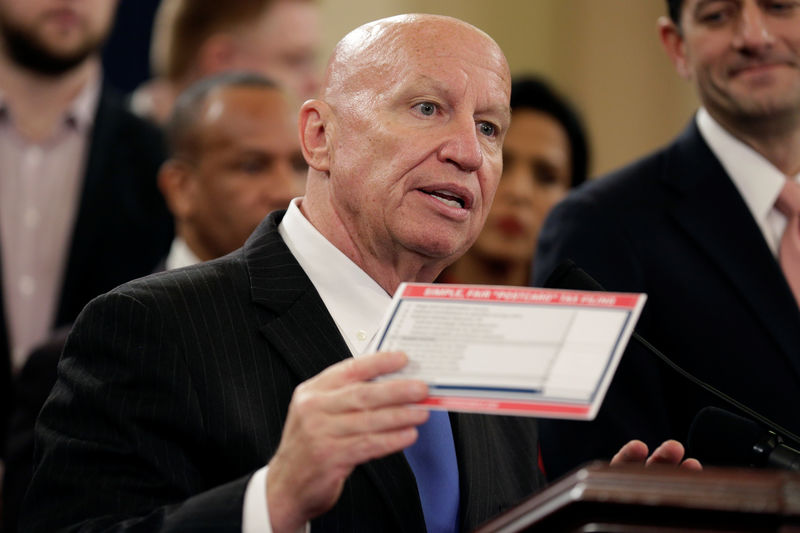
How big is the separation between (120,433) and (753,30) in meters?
1.81

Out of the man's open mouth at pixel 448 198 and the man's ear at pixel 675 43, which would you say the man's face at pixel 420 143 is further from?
the man's ear at pixel 675 43

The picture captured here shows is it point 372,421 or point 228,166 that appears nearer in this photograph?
point 372,421

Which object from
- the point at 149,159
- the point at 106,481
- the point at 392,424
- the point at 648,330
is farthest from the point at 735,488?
the point at 149,159

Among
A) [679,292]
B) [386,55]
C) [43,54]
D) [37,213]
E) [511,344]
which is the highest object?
[386,55]

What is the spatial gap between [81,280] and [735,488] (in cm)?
279

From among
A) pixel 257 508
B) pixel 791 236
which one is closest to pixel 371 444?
pixel 257 508

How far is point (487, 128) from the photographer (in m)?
2.20

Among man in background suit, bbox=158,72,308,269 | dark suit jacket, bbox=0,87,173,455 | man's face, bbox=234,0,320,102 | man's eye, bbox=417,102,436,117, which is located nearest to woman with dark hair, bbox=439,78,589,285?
man in background suit, bbox=158,72,308,269

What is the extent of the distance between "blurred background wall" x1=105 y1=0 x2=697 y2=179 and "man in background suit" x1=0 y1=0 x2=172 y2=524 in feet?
7.55

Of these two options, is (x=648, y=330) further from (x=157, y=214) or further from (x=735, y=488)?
(x=157, y=214)

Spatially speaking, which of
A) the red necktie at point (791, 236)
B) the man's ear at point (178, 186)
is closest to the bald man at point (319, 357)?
the red necktie at point (791, 236)

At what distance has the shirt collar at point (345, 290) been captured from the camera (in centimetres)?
210

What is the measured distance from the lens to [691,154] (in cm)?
302

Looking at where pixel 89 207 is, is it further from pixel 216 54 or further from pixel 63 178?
pixel 216 54
